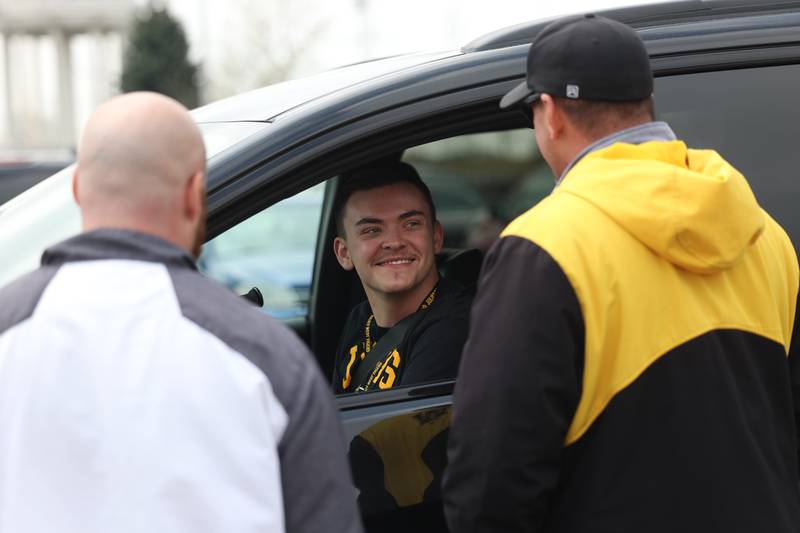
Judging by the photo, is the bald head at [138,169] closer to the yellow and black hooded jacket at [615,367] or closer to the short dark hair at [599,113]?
the yellow and black hooded jacket at [615,367]

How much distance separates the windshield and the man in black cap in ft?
2.37

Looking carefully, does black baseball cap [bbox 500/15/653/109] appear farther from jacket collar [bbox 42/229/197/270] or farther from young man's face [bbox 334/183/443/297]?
young man's face [bbox 334/183/443/297]

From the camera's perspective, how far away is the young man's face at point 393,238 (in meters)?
2.99

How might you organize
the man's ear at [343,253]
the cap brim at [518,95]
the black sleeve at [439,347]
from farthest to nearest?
the man's ear at [343,253]
the black sleeve at [439,347]
the cap brim at [518,95]

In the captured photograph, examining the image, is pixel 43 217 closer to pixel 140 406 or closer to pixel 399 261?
pixel 399 261

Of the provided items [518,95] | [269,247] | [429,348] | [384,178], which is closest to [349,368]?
[429,348]

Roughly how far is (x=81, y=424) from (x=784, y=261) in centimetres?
138

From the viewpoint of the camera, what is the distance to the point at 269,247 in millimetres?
9664

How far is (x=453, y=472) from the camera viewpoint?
1.88m

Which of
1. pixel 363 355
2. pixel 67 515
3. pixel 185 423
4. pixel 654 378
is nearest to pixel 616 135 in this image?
pixel 654 378

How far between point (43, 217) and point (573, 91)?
4.43ft

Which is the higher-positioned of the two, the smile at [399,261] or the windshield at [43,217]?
the windshield at [43,217]

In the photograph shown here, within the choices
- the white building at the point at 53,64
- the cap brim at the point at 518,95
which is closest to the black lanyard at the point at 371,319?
the cap brim at the point at 518,95

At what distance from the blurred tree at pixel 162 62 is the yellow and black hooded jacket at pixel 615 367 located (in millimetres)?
30518
